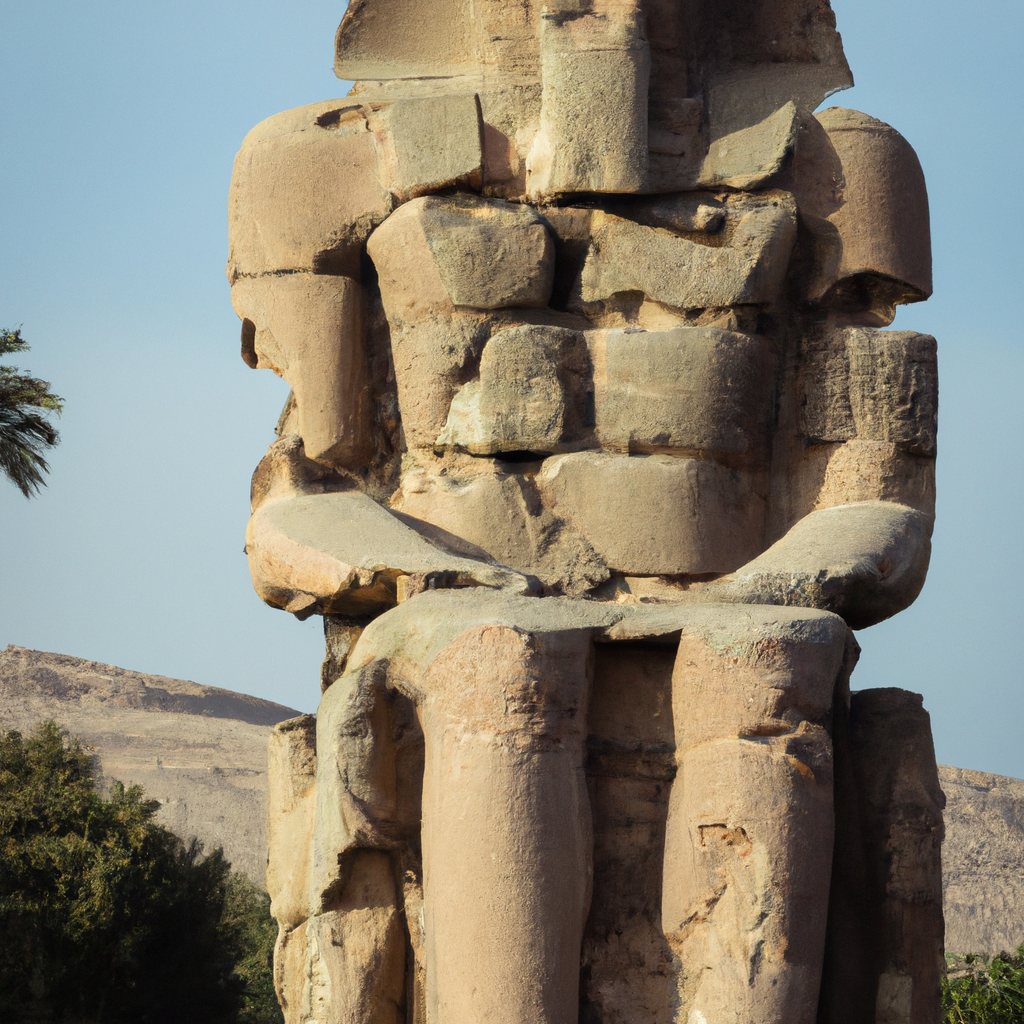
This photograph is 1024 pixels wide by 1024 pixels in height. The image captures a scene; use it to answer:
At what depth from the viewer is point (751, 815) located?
3.33 meters

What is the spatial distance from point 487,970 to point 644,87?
2.49 metres

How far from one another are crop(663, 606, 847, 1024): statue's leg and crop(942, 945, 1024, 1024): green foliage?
4.63m

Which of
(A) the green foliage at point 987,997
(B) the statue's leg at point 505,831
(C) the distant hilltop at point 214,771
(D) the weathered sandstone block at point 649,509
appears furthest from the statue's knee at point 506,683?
(C) the distant hilltop at point 214,771

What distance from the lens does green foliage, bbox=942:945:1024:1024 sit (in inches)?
299

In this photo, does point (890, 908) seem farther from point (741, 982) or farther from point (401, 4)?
point (401, 4)

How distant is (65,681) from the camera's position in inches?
898

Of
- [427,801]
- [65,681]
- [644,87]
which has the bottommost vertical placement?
[427,801]

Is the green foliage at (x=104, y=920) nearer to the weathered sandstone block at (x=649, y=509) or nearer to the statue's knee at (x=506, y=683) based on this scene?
the weathered sandstone block at (x=649, y=509)

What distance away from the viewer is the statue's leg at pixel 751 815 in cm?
329

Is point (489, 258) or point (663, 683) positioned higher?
point (489, 258)

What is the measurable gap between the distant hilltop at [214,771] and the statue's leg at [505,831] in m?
12.2

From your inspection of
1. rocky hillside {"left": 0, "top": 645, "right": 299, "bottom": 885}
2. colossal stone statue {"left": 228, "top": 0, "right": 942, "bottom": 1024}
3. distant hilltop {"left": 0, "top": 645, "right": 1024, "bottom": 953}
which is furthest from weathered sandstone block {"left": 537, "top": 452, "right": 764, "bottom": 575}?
rocky hillside {"left": 0, "top": 645, "right": 299, "bottom": 885}

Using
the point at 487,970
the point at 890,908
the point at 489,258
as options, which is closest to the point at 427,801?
the point at 487,970

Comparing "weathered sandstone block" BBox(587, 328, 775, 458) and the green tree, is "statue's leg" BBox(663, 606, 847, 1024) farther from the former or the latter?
the green tree
